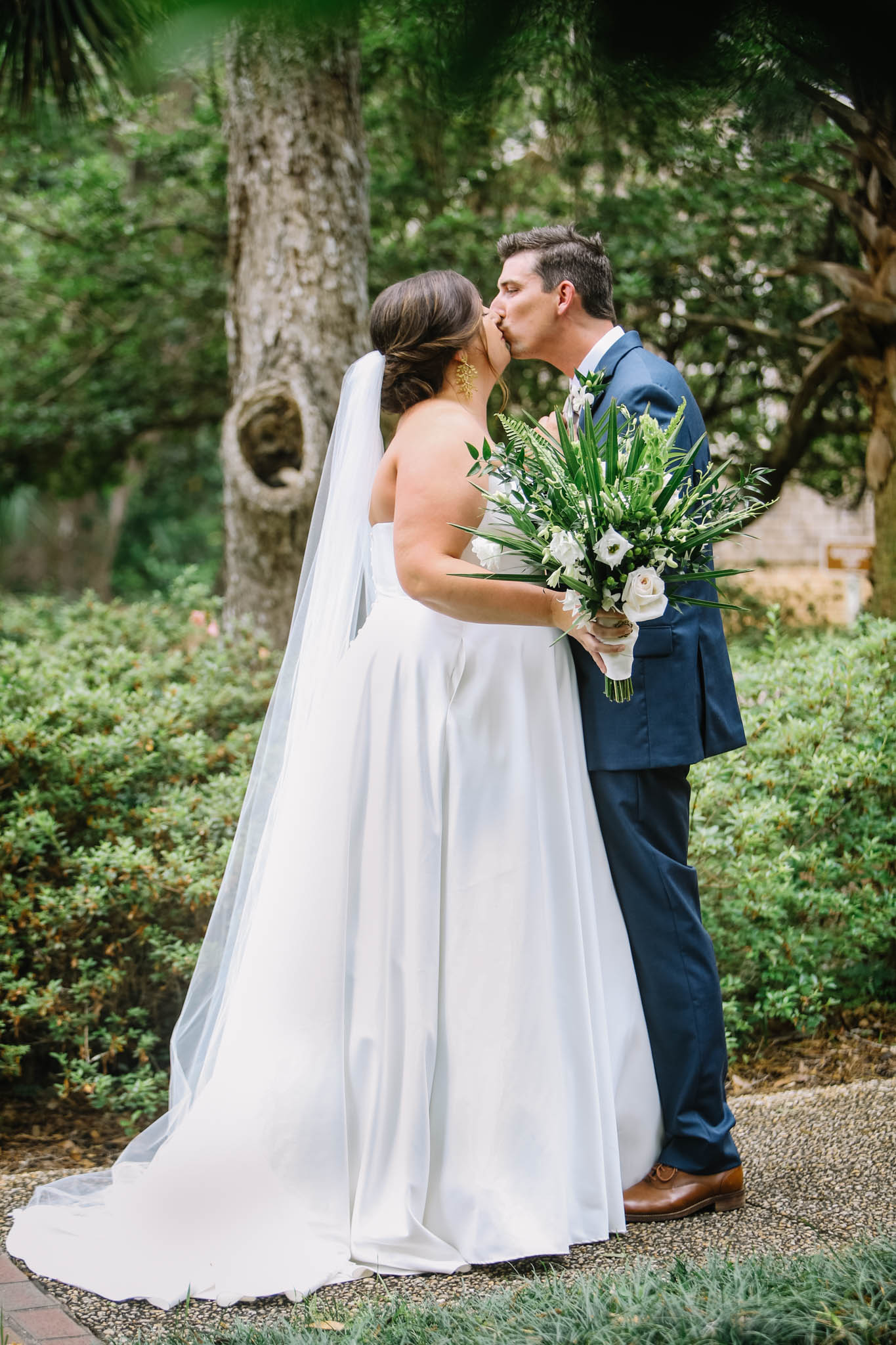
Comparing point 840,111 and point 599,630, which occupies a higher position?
point 840,111

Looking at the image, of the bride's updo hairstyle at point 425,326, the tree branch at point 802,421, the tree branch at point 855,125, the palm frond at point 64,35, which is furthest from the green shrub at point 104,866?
the tree branch at point 802,421

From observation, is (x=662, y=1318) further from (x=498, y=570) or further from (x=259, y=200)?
(x=259, y=200)

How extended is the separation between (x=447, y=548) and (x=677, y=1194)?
1.68 m

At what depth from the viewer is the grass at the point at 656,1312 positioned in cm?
199

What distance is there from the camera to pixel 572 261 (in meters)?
3.10

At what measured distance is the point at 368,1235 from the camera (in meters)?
2.57

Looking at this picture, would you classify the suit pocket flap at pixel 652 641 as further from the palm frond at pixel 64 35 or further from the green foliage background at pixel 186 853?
the palm frond at pixel 64 35

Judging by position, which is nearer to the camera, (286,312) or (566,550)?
(566,550)

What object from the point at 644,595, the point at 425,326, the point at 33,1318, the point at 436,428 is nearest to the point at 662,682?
the point at 644,595

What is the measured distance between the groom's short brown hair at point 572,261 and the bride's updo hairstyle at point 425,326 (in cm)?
26

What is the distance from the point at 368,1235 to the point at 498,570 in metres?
1.57

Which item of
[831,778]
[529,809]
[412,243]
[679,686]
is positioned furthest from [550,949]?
[412,243]

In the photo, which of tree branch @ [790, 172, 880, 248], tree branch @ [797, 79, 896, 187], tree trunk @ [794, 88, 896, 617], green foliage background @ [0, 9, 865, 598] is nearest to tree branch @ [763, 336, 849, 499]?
green foliage background @ [0, 9, 865, 598]

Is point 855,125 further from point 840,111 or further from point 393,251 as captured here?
point 393,251
